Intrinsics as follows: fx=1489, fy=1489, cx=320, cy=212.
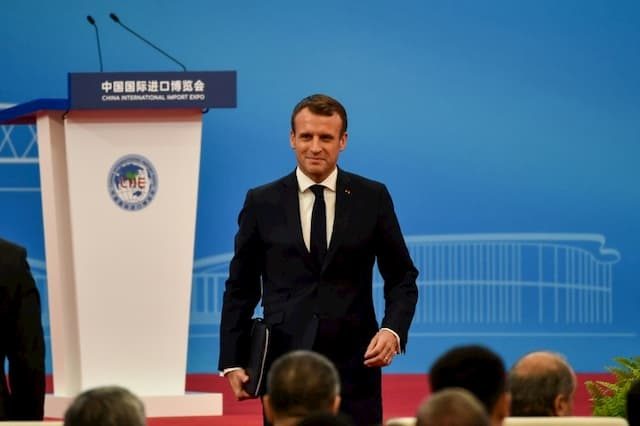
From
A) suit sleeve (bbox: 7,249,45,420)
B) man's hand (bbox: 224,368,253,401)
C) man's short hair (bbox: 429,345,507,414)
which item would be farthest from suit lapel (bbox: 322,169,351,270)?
man's short hair (bbox: 429,345,507,414)

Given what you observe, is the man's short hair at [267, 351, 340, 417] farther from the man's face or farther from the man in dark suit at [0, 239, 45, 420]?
the man's face

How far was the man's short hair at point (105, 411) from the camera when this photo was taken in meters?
3.05

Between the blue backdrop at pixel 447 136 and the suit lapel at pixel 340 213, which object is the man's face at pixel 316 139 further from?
the blue backdrop at pixel 447 136

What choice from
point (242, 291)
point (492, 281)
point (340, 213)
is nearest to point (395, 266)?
point (340, 213)

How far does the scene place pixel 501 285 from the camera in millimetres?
8633

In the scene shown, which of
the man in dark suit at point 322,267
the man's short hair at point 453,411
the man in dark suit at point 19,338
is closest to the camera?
the man's short hair at point 453,411

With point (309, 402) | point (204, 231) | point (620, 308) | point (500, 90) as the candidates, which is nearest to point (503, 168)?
point (500, 90)

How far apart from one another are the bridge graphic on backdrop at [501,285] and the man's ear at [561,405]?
4.78 metres

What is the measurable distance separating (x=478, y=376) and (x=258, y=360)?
5.11 ft

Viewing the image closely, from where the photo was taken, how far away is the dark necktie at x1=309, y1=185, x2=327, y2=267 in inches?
183

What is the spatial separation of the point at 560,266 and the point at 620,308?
441 millimetres

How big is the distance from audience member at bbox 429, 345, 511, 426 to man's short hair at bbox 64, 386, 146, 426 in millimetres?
633

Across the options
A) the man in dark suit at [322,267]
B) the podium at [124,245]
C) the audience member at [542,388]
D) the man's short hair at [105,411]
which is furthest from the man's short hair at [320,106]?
the podium at [124,245]

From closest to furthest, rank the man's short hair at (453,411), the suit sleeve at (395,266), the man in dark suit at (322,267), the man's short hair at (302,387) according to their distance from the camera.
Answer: the man's short hair at (453,411), the man's short hair at (302,387), the man in dark suit at (322,267), the suit sleeve at (395,266)
